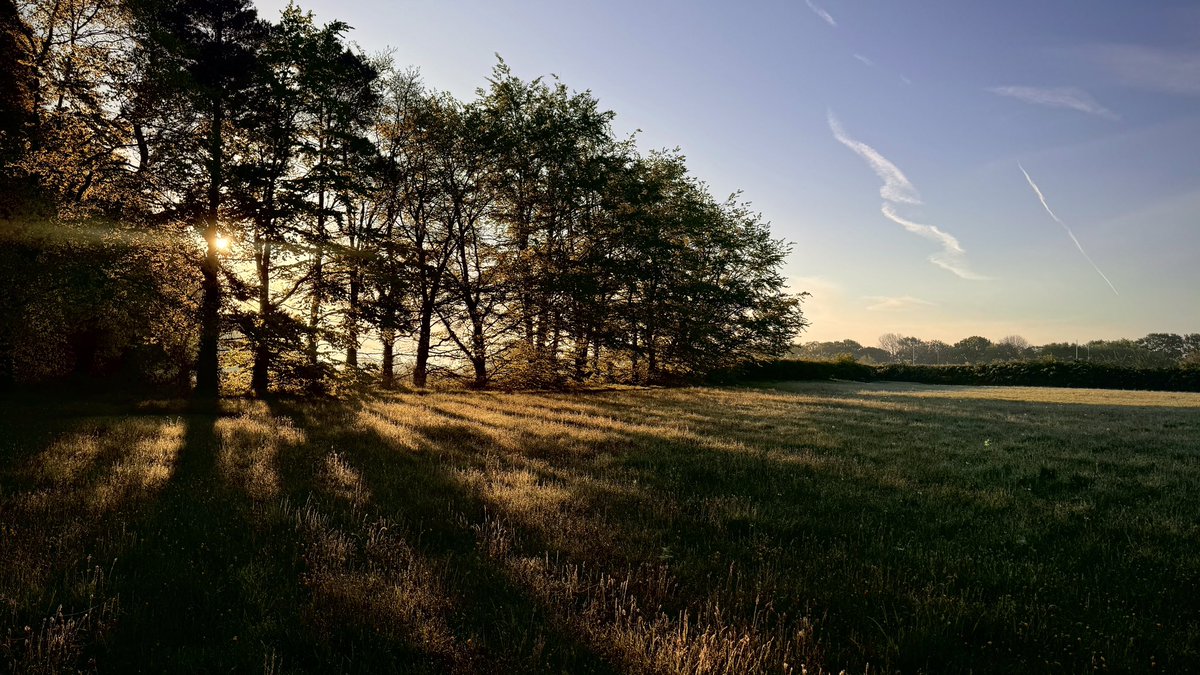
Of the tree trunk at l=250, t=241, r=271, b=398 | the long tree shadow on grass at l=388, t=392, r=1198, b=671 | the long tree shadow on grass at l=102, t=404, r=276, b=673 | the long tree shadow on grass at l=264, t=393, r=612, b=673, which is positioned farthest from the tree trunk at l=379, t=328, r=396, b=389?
the long tree shadow on grass at l=102, t=404, r=276, b=673

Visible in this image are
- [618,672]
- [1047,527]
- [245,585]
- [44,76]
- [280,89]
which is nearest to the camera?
[618,672]

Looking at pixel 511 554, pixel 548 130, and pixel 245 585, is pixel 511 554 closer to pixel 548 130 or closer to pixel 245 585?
pixel 245 585

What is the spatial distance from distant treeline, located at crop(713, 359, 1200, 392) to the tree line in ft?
94.7

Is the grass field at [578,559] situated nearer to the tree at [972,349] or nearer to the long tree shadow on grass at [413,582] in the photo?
the long tree shadow on grass at [413,582]

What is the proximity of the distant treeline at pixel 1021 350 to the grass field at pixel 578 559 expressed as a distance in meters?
103

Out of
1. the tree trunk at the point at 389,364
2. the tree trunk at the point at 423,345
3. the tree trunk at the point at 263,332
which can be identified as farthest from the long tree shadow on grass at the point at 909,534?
the tree trunk at the point at 423,345

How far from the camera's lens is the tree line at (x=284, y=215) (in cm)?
1491

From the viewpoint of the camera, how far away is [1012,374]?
67.1 m

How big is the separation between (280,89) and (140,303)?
29.1 ft

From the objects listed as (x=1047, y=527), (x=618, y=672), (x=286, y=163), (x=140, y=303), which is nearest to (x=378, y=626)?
(x=618, y=672)

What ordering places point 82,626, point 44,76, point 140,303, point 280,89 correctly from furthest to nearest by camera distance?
point 280,89
point 44,76
point 140,303
point 82,626

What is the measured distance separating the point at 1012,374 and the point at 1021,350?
95.0 m

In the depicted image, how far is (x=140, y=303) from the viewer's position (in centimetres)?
1427

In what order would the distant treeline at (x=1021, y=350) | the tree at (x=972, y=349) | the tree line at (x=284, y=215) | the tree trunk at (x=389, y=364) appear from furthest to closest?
the tree at (x=972, y=349), the distant treeline at (x=1021, y=350), the tree trunk at (x=389, y=364), the tree line at (x=284, y=215)
